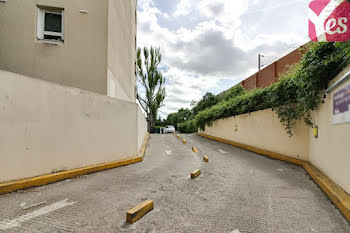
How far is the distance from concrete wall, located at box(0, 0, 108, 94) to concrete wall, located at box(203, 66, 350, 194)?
24.5 ft

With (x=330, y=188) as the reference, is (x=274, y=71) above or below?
above

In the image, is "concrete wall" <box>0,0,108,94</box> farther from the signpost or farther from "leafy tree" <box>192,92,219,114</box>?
"leafy tree" <box>192,92,219,114</box>

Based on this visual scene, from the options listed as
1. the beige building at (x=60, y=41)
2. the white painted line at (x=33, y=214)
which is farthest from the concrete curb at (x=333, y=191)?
the beige building at (x=60, y=41)

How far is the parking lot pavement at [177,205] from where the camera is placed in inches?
93.7

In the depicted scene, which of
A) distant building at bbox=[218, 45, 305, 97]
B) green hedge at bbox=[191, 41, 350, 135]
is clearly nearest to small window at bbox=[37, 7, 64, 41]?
green hedge at bbox=[191, 41, 350, 135]

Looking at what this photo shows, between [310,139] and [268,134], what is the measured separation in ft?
7.53

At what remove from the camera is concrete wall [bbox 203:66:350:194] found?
11.4 feet

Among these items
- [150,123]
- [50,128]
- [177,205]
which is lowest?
[177,205]

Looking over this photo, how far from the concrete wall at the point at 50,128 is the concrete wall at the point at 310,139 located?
19.8 ft

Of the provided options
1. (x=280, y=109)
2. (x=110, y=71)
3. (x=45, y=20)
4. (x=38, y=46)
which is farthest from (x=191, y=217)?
(x=45, y=20)

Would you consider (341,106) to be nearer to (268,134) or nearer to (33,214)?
(268,134)

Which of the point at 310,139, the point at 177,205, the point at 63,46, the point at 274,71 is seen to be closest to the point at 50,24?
the point at 63,46

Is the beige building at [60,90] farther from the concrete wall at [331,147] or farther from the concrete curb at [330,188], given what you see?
the concrete wall at [331,147]

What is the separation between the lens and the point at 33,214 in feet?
8.50
